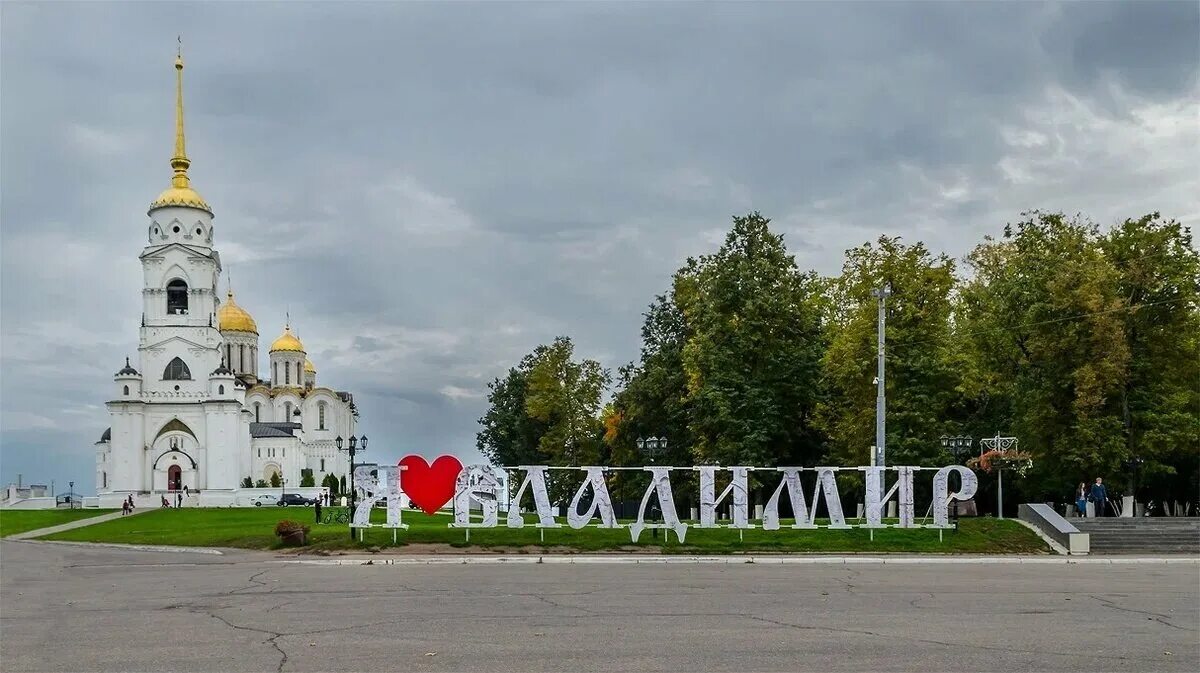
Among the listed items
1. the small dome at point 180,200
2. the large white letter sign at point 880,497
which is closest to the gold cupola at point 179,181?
the small dome at point 180,200

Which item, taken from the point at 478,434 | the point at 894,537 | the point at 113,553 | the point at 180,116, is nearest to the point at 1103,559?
the point at 894,537

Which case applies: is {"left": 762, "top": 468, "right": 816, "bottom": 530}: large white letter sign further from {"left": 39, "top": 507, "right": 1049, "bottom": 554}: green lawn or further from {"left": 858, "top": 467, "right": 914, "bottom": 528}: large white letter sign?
{"left": 858, "top": 467, "right": 914, "bottom": 528}: large white letter sign

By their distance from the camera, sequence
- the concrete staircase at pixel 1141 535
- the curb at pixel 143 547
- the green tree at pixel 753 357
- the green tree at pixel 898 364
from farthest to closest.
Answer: the green tree at pixel 753 357 < the green tree at pixel 898 364 < the curb at pixel 143 547 < the concrete staircase at pixel 1141 535

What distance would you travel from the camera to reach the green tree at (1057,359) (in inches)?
1512

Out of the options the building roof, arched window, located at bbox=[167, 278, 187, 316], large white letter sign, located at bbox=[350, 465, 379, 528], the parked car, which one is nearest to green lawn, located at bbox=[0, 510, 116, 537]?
the parked car

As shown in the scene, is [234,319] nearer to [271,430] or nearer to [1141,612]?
[271,430]

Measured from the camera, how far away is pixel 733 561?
89.8ft

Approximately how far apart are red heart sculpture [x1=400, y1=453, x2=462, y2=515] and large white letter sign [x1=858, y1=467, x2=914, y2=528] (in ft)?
38.7

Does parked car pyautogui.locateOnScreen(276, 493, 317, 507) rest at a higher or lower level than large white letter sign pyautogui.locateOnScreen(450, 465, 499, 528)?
lower

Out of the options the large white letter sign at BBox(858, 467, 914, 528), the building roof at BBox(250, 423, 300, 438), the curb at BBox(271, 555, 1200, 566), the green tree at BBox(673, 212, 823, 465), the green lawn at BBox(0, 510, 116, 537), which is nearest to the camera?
the curb at BBox(271, 555, 1200, 566)

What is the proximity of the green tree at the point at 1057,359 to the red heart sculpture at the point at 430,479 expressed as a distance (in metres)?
22.7

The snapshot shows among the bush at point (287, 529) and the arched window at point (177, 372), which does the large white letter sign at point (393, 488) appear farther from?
the arched window at point (177, 372)

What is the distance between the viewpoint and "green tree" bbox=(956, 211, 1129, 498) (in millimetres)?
38406

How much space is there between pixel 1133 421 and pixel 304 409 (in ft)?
334
